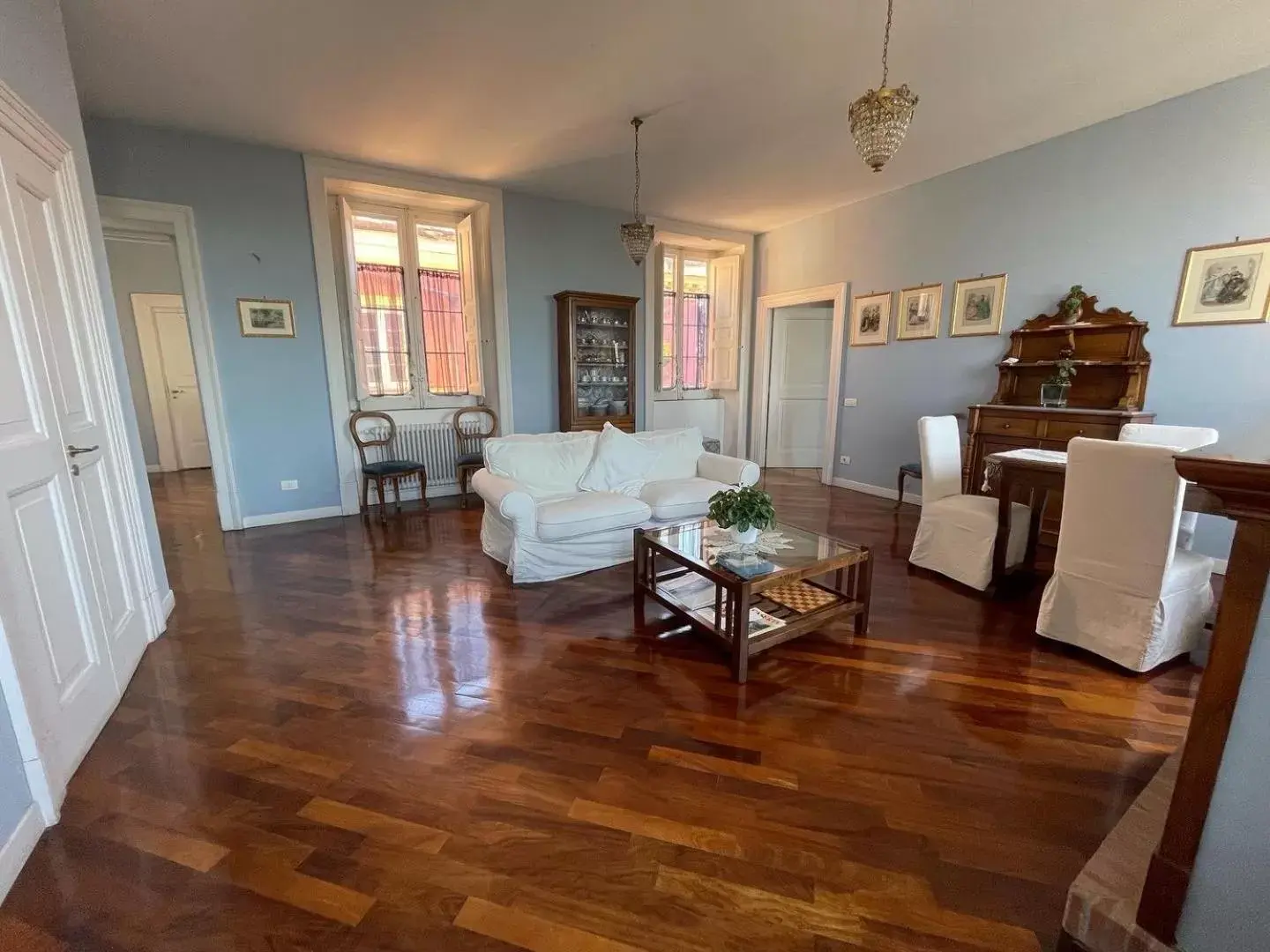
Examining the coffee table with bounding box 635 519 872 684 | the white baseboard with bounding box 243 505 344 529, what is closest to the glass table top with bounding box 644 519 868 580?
the coffee table with bounding box 635 519 872 684

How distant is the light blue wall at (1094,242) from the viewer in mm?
2973

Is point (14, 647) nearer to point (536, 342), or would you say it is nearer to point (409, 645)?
point (409, 645)

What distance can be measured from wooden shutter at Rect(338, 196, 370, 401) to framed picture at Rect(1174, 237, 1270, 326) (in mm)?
6087

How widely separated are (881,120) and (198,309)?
15.3 feet

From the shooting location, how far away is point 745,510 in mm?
2250

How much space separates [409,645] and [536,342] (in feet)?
11.6

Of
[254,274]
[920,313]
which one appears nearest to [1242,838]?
[920,313]

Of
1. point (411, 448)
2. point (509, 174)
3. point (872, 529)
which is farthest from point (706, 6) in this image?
point (411, 448)

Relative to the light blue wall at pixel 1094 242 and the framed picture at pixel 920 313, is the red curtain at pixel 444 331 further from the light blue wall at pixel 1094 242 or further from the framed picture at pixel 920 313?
the framed picture at pixel 920 313

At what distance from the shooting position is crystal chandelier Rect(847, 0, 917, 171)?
1989mm

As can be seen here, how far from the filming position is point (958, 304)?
4.29m

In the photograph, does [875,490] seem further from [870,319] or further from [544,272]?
[544,272]

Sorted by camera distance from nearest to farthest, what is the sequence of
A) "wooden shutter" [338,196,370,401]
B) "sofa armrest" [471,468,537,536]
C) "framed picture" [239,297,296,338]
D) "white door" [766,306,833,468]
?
"sofa armrest" [471,468,537,536] → "framed picture" [239,297,296,338] → "wooden shutter" [338,196,370,401] → "white door" [766,306,833,468]

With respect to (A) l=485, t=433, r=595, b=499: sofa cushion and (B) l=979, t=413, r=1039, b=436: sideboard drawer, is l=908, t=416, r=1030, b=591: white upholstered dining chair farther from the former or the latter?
(A) l=485, t=433, r=595, b=499: sofa cushion
